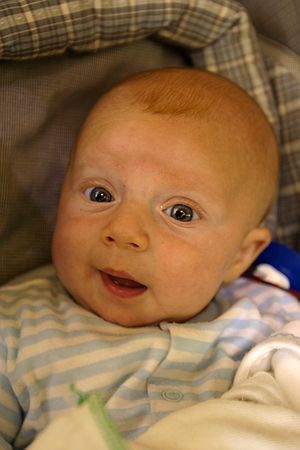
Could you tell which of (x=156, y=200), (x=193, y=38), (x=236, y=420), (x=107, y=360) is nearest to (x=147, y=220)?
(x=156, y=200)

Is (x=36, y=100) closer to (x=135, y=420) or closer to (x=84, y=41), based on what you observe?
(x=84, y=41)

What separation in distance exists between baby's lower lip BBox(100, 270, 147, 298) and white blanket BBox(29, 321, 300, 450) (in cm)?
21

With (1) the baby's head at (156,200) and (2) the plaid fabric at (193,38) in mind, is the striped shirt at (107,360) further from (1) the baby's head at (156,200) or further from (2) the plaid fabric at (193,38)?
(2) the plaid fabric at (193,38)

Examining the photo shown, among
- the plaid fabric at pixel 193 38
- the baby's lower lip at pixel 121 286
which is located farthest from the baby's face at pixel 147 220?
the plaid fabric at pixel 193 38

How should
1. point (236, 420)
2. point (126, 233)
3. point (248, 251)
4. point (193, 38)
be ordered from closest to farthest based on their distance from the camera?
Answer: point (236, 420) → point (126, 233) → point (248, 251) → point (193, 38)

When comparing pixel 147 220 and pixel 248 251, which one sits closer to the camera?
pixel 147 220

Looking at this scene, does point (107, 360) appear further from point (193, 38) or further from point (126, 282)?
point (193, 38)

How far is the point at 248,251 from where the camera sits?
141 centimetres

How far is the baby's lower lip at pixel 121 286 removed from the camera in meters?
1.22

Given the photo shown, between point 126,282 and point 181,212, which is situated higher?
point 181,212

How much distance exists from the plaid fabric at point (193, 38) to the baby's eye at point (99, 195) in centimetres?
26

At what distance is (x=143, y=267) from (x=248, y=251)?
0.30m

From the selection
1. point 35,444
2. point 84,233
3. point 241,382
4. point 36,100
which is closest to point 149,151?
point 84,233

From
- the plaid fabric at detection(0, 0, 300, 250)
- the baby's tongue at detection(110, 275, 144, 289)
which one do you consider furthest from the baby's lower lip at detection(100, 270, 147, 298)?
the plaid fabric at detection(0, 0, 300, 250)
